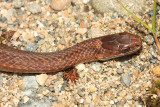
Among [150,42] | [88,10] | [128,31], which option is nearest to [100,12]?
[88,10]

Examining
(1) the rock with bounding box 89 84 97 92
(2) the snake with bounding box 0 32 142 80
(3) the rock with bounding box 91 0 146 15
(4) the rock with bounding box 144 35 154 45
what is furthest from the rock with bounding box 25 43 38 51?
(4) the rock with bounding box 144 35 154 45

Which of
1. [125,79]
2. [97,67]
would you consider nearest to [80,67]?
[97,67]

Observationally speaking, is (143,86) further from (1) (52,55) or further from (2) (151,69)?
(1) (52,55)

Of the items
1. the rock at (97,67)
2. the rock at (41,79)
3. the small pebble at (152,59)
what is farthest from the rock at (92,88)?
the small pebble at (152,59)

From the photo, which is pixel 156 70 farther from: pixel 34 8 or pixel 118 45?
pixel 34 8

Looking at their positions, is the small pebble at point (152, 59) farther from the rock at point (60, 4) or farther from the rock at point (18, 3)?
the rock at point (18, 3)
